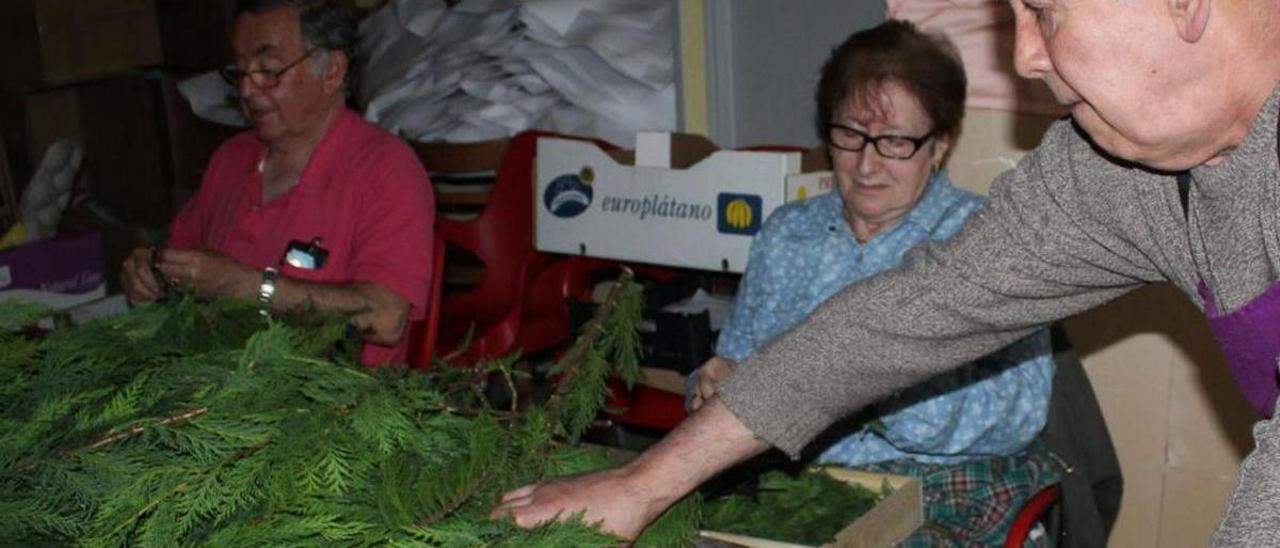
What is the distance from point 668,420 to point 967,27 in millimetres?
→ 1188

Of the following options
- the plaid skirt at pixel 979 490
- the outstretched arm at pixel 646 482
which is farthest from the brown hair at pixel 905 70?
the outstretched arm at pixel 646 482

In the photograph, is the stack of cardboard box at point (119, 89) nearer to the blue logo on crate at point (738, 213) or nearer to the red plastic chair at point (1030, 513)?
the blue logo on crate at point (738, 213)

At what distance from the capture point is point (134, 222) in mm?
5305

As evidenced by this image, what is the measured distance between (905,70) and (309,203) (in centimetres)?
132

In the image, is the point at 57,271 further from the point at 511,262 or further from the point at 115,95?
the point at 115,95

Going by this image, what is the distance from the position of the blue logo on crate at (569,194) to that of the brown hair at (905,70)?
0.97 m

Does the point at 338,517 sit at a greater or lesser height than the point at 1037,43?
lesser

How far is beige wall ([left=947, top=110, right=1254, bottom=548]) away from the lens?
9.35 ft

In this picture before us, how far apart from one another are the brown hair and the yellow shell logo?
1.74ft

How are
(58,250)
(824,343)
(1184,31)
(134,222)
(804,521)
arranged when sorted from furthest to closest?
(134,222)
(58,250)
(804,521)
(824,343)
(1184,31)

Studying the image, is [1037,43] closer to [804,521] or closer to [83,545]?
[804,521]

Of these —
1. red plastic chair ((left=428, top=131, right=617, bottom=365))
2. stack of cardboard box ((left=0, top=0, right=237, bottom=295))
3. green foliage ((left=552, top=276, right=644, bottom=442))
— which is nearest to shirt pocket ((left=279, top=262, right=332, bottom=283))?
red plastic chair ((left=428, top=131, right=617, bottom=365))

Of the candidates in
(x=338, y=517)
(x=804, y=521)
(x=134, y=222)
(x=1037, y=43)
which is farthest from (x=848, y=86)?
(x=134, y=222)

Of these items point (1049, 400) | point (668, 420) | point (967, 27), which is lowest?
point (668, 420)
